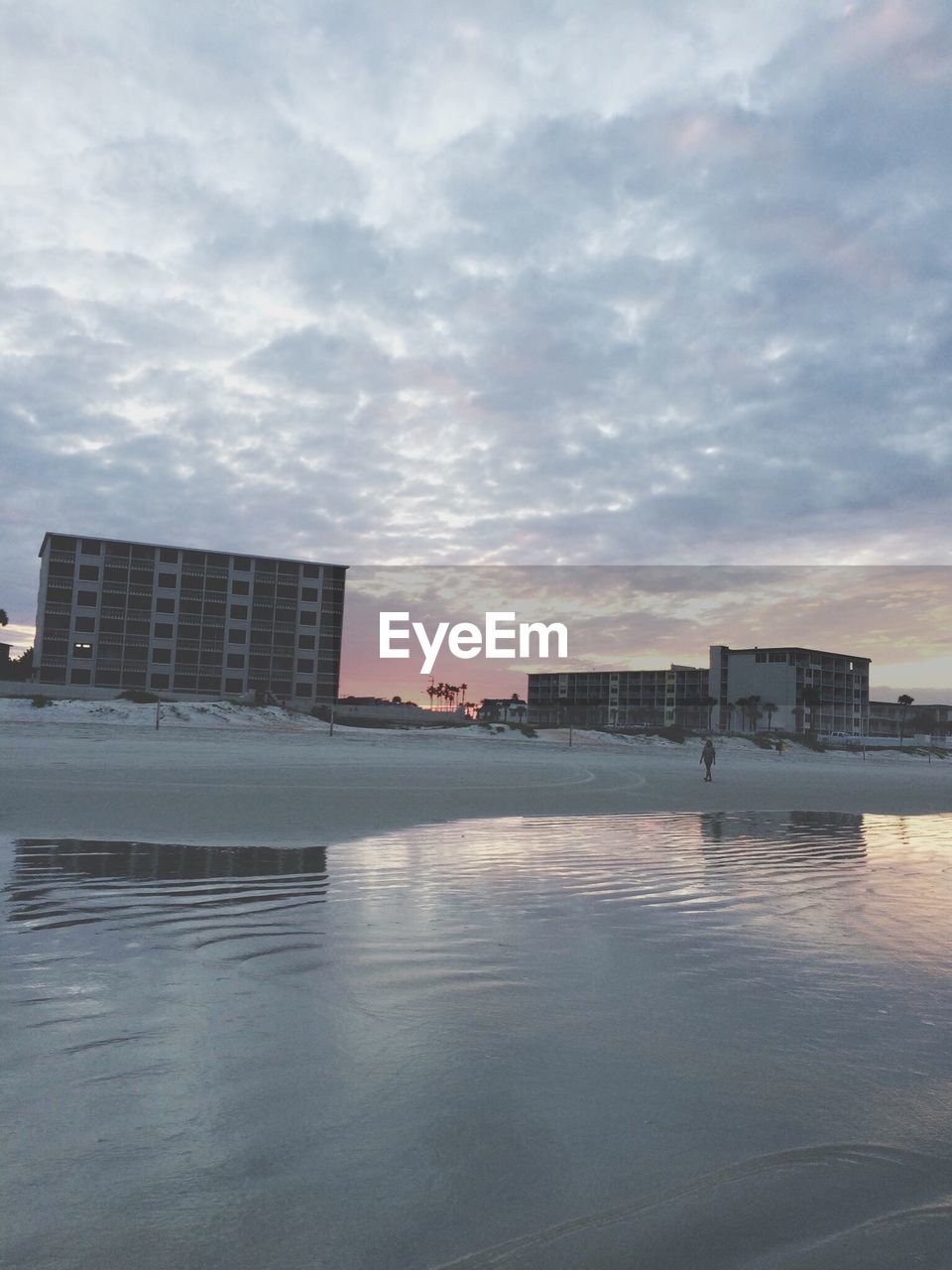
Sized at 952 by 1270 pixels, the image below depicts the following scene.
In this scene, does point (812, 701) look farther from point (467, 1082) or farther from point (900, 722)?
point (467, 1082)

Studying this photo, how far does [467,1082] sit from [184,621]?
107m

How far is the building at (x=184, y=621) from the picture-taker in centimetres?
10081

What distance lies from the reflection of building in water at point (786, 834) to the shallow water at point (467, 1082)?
5.10m

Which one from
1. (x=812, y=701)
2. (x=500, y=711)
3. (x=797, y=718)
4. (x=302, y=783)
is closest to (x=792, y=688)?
(x=812, y=701)

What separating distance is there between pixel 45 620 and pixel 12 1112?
10663 cm

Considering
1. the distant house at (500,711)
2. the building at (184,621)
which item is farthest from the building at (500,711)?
the building at (184,621)

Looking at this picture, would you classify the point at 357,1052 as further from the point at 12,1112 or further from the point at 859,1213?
the point at 859,1213

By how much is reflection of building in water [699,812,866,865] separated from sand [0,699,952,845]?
2347 millimetres

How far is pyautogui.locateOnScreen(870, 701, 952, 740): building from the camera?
168 metres

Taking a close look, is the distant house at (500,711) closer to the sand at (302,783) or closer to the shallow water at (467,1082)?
the sand at (302,783)

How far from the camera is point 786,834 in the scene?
17438 mm

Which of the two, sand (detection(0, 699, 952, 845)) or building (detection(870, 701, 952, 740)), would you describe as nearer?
sand (detection(0, 699, 952, 845))

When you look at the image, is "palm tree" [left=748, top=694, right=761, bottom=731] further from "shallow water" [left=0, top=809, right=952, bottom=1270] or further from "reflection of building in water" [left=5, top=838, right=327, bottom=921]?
"shallow water" [left=0, top=809, right=952, bottom=1270]

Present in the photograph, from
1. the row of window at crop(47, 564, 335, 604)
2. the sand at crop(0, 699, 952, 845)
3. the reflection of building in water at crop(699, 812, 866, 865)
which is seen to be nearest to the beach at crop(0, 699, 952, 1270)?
the reflection of building in water at crop(699, 812, 866, 865)
